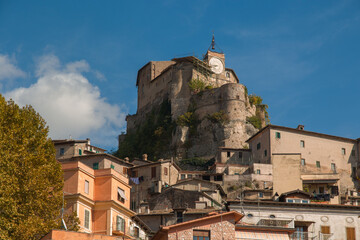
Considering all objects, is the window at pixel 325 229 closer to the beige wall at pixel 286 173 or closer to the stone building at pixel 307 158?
the beige wall at pixel 286 173

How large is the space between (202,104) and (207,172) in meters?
20.8

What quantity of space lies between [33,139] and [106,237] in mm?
10412

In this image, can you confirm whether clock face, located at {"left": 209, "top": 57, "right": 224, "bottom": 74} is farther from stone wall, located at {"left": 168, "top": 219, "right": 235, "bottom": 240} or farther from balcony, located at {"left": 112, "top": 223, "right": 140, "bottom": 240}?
stone wall, located at {"left": 168, "top": 219, "right": 235, "bottom": 240}

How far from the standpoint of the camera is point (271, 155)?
7844cm

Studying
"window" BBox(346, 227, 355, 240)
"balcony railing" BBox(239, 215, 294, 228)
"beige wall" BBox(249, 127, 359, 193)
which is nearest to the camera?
"balcony railing" BBox(239, 215, 294, 228)

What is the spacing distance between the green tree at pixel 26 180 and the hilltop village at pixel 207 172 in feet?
6.23

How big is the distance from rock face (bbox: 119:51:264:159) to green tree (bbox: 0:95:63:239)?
179ft

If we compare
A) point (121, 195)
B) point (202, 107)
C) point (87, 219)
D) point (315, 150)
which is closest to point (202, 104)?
point (202, 107)

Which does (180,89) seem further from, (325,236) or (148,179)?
(325,236)

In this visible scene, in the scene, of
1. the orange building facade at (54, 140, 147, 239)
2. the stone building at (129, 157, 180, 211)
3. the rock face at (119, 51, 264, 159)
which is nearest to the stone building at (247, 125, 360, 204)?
the rock face at (119, 51, 264, 159)

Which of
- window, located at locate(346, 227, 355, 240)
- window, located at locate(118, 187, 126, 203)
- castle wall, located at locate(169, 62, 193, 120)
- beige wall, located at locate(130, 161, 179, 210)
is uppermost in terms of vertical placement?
castle wall, located at locate(169, 62, 193, 120)

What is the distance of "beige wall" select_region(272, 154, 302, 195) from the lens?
238ft

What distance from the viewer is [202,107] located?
102625mm

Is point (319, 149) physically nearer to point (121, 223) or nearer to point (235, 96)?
point (235, 96)
